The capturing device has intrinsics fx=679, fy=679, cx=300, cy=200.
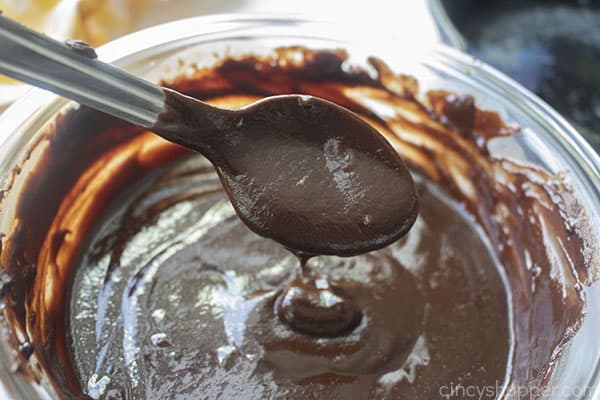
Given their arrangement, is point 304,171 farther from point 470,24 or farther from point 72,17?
point 470,24

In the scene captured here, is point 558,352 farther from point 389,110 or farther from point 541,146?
point 389,110

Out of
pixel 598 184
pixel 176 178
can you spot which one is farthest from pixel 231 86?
pixel 598 184

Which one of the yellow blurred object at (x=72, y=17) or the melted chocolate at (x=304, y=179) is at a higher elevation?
the yellow blurred object at (x=72, y=17)

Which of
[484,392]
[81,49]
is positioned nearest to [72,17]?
[81,49]

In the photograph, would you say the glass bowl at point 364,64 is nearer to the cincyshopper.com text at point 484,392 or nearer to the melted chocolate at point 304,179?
the cincyshopper.com text at point 484,392

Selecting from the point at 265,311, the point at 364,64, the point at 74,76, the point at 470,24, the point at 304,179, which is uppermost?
the point at 470,24

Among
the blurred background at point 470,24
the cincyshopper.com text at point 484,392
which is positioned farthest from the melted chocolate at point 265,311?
the blurred background at point 470,24
